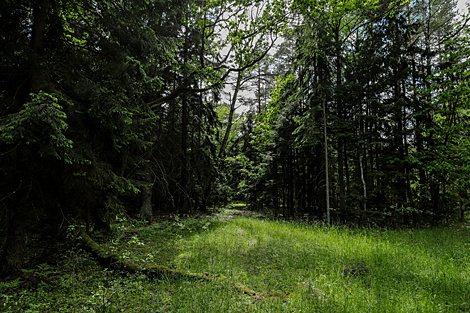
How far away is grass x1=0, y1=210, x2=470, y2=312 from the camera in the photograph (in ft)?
10.1

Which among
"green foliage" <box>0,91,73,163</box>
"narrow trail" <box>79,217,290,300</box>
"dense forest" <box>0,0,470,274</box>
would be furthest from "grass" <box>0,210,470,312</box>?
"green foliage" <box>0,91,73,163</box>

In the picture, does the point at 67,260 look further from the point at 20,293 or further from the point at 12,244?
the point at 20,293

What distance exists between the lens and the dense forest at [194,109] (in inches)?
155

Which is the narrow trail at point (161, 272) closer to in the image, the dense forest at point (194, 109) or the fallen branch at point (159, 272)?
the fallen branch at point (159, 272)

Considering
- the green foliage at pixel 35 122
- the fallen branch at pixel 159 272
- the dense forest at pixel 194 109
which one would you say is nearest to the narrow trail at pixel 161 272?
the fallen branch at pixel 159 272

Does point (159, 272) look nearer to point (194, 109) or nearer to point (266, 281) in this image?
point (266, 281)

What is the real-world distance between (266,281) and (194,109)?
9722mm

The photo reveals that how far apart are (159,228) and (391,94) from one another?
14041 millimetres

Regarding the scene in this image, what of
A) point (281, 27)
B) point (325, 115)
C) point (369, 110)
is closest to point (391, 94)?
point (369, 110)

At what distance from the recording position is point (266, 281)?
4.12m

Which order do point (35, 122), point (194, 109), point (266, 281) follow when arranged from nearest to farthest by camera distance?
point (35, 122), point (266, 281), point (194, 109)

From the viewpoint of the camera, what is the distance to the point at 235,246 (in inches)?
246

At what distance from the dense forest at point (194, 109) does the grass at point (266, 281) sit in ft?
4.08

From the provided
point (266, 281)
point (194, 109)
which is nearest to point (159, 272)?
point (266, 281)
